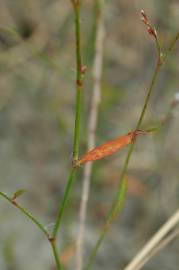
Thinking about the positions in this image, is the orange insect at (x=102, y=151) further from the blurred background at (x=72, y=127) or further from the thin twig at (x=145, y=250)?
the blurred background at (x=72, y=127)

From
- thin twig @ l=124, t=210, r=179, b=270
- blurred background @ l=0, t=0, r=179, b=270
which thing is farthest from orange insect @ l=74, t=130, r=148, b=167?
blurred background @ l=0, t=0, r=179, b=270

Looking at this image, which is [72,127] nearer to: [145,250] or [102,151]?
[145,250]

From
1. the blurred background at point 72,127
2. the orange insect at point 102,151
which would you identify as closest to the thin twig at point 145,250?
the orange insect at point 102,151

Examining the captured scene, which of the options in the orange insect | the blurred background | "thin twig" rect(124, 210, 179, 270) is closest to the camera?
the orange insect

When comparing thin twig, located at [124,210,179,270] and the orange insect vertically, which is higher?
the orange insect

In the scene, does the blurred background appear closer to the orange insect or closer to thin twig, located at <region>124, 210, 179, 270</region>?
thin twig, located at <region>124, 210, 179, 270</region>

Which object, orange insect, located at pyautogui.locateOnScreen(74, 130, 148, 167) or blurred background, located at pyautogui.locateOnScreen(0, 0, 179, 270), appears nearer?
orange insect, located at pyautogui.locateOnScreen(74, 130, 148, 167)

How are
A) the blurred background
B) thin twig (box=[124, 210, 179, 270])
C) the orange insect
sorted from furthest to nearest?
the blurred background
thin twig (box=[124, 210, 179, 270])
the orange insect

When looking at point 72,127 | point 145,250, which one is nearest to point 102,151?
point 145,250
